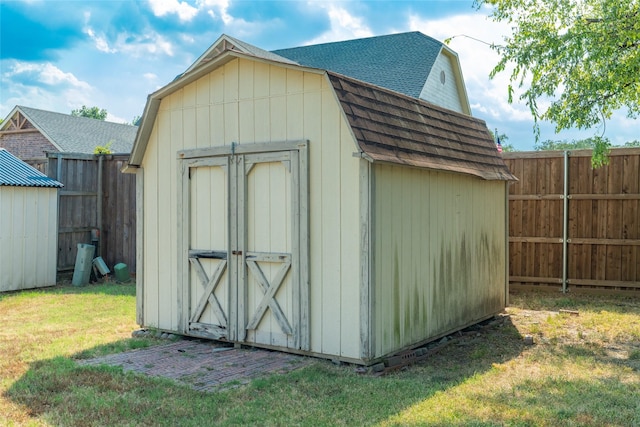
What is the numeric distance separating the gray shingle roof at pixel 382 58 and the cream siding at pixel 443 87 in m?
0.35

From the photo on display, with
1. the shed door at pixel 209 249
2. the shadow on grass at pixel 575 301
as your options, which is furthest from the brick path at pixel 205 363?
the shadow on grass at pixel 575 301

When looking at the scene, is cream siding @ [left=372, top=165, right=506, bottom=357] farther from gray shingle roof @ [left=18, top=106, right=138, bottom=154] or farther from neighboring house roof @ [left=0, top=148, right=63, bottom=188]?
gray shingle roof @ [left=18, top=106, right=138, bottom=154]

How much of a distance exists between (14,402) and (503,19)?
8195 millimetres

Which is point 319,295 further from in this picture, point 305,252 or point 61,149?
point 61,149

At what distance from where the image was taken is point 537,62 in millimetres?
8312

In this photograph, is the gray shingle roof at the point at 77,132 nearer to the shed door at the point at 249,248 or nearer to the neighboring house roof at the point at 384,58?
the neighboring house roof at the point at 384,58

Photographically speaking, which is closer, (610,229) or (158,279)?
(158,279)

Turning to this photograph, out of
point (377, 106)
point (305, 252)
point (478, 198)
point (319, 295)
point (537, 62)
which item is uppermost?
point (537, 62)

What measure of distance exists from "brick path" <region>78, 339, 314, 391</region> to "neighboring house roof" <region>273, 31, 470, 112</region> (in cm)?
1081

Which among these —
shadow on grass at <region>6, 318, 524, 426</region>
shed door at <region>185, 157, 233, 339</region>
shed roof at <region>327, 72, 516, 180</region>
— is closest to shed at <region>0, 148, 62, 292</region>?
shed door at <region>185, 157, 233, 339</region>

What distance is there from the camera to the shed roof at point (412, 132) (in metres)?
5.59

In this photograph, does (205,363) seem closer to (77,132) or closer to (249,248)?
(249,248)

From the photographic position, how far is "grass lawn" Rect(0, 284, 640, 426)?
13.6ft

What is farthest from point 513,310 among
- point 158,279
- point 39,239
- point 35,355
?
point 39,239
